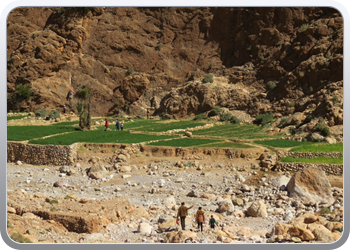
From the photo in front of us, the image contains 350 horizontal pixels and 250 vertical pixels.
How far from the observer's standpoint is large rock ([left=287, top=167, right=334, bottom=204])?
604 inches

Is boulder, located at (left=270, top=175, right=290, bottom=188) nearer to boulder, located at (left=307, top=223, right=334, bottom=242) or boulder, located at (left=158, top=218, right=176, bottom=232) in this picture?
boulder, located at (left=307, top=223, right=334, bottom=242)

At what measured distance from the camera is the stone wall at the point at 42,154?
21422 mm

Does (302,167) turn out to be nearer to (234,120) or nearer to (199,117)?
(234,120)

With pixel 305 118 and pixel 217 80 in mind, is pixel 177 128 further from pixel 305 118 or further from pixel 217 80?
pixel 217 80

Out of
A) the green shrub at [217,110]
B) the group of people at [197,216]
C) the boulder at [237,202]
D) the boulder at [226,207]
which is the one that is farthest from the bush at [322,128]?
the group of people at [197,216]

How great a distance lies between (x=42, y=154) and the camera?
21703mm

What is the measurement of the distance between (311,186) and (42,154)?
13.2 metres

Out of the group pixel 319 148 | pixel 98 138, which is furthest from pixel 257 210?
pixel 98 138

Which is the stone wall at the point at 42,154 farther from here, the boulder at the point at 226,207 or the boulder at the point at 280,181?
the boulder at the point at 280,181

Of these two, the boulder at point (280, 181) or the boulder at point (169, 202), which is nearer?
the boulder at point (169, 202)

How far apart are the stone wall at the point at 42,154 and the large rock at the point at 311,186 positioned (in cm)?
1110

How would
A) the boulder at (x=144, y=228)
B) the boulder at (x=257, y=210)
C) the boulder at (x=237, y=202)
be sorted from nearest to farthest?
the boulder at (x=144, y=228), the boulder at (x=257, y=210), the boulder at (x=237, y=202)
